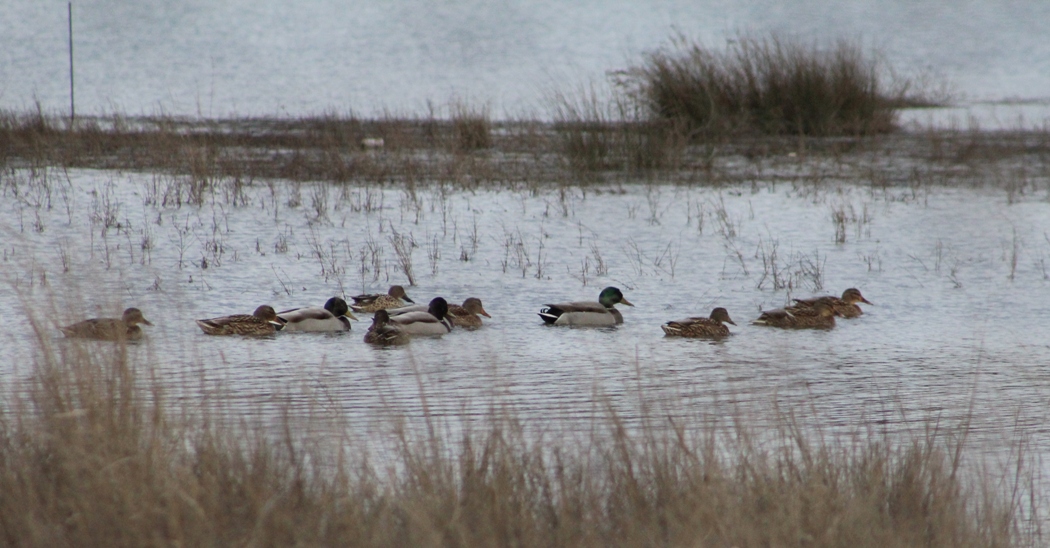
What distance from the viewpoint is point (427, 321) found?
8.90 m

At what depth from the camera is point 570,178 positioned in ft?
54.5

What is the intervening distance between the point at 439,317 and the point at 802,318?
2.71 m

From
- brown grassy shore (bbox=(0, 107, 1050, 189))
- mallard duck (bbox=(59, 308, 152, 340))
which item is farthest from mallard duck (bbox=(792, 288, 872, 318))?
brown grassy shore (bbox=(0, 107, 1050, 189))

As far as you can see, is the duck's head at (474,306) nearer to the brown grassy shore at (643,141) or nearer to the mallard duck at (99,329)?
the mallard duck at (99,329)

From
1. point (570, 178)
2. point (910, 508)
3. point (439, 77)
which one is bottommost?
point (910, 508)

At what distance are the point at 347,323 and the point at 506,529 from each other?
5320 millimetres

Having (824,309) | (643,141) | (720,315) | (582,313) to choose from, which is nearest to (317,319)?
(582,313)

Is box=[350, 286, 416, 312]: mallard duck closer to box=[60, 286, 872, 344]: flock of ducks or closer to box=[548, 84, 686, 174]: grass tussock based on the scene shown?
box=[60, 286, 872, 344]: flock of ducks

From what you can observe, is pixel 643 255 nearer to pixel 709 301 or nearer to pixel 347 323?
pixel 709 301

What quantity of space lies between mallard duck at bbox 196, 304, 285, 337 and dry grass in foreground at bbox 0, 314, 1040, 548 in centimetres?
361

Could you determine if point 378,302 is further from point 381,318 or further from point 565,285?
point 565,285

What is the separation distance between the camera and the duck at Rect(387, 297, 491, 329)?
9.06 metres

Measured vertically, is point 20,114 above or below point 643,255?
above

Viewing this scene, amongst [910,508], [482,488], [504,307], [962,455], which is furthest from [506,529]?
[504,307]
